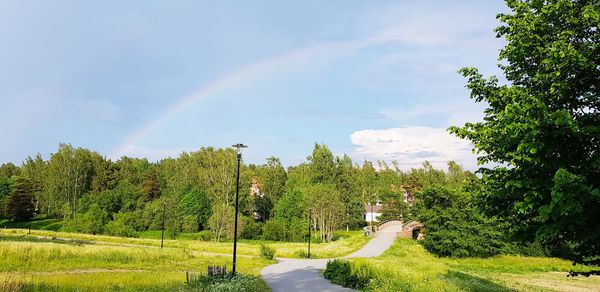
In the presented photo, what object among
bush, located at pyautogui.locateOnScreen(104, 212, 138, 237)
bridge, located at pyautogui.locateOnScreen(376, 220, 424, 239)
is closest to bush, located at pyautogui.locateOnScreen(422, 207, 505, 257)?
bridge, located at pyautogui.locateOnScreen(376, 220, 424, 239)

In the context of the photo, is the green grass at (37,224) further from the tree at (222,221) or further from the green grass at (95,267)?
the green grass at (95,267)

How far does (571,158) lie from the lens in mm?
9648

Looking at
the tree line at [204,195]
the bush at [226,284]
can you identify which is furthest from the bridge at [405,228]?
the bush at [226,284]

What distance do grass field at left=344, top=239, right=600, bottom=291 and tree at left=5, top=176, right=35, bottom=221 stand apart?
81.6 metres

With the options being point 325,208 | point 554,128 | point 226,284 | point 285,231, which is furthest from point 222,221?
point 554,128

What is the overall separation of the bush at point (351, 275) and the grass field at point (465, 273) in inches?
21.5

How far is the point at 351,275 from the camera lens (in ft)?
67.2

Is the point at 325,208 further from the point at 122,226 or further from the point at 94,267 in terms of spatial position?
the point at 94,267

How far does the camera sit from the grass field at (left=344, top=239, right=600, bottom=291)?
1845 centimetres

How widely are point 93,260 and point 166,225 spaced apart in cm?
4704

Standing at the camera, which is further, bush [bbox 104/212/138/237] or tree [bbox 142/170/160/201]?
tree [bbox 142/170/160/201]

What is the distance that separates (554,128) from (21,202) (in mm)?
100148

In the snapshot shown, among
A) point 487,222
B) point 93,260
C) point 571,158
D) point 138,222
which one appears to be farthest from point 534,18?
point 138,222

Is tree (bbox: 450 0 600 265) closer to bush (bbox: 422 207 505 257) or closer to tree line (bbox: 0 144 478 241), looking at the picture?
bush (bbox: 422 207 505 257)
